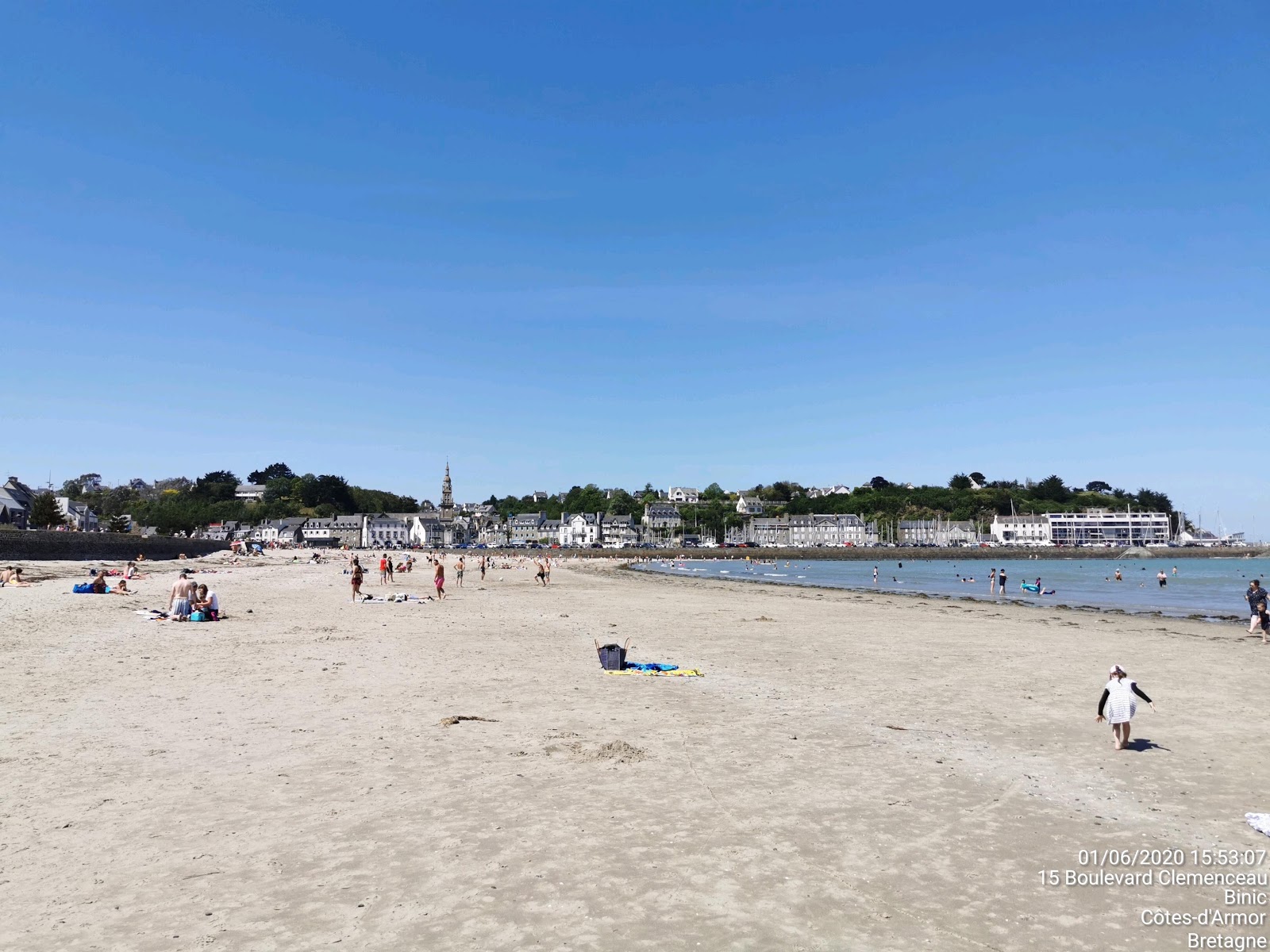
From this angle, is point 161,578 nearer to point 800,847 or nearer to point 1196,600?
point 800,847

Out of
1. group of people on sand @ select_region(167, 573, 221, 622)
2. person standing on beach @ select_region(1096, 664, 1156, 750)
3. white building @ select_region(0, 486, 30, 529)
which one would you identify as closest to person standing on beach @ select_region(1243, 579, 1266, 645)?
person standing on beach @ select_region(1096, 664, 1156, 750)

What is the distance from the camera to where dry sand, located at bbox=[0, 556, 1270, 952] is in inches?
205

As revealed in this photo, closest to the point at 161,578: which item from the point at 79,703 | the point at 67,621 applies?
the point at 67,621

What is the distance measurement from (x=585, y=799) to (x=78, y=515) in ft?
600

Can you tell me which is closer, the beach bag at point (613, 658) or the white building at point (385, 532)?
the beach bag at point (613, 658)

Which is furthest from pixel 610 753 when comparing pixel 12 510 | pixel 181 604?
pixel 12 510

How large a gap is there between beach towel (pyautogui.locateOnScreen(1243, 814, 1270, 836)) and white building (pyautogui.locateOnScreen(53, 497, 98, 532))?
6122 inches

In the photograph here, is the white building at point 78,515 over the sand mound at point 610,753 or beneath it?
over

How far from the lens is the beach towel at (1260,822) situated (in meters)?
6.88

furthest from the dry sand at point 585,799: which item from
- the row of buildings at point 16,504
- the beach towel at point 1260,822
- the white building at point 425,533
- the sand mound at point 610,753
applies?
the white building at point 425,533

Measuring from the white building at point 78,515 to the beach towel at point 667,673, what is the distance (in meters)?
146

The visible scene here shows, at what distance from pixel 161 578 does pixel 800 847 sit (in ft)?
145

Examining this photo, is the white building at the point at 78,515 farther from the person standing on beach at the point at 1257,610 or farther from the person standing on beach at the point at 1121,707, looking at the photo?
the person standing on beach at the point at 1121,707

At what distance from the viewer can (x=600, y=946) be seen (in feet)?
15.9
